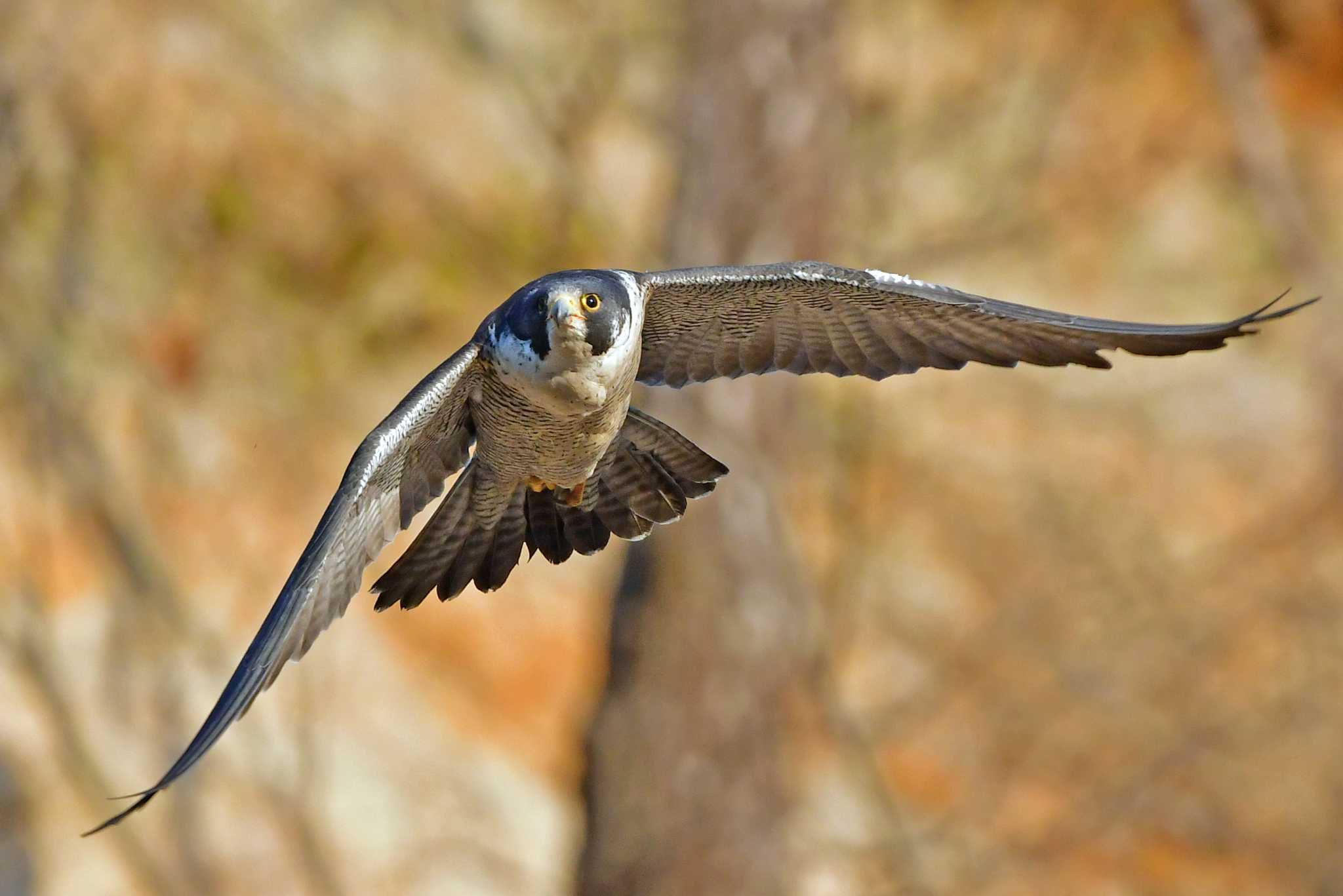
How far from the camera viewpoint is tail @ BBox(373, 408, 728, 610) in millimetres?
4113

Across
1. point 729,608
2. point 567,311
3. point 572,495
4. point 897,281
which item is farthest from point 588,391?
point 729,608

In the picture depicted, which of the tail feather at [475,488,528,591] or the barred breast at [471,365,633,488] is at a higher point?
the barred breast at [471,365,633,488]

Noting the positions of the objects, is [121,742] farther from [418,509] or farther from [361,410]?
[418,509]

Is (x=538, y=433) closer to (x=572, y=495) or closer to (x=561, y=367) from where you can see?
(x=561, y=367)

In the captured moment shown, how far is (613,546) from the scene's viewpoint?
10.5 metres

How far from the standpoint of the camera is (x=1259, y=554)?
10.7 m

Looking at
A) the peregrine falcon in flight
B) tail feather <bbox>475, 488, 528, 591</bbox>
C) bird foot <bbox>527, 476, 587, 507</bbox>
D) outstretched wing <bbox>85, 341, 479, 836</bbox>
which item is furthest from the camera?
bird foot <bbox>527, 476, 587, 507</bbox>

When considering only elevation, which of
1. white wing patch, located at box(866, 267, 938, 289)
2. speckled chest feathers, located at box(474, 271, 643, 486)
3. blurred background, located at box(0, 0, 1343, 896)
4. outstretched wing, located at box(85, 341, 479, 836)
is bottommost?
outstretched wing, located at box(85, 341, 479, 836)

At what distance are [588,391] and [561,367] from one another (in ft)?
0.34

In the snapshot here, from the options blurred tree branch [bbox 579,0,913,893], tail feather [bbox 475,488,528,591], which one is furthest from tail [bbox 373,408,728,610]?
blurred tree branch [bbox 579,0,913,893]

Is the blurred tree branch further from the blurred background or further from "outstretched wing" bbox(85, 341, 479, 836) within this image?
"outstretched wing" bbox(85, 341, 479, 836)

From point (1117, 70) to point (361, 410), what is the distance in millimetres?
6585

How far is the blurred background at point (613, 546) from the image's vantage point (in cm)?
984

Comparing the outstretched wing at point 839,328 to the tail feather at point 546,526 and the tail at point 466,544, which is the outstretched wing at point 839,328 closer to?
the tail feather at point 546,526
